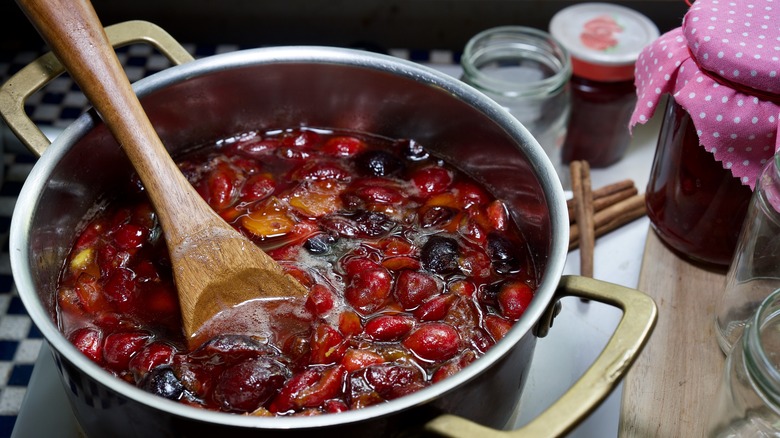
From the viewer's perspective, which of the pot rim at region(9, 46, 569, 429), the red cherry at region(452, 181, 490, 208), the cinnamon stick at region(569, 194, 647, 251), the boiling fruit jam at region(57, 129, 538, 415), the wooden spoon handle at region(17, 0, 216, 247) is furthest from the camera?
the cinnamon stick at region(569, 194, 647, 251)

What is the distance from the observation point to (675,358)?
4.20 ft

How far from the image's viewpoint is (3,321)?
1705 mm

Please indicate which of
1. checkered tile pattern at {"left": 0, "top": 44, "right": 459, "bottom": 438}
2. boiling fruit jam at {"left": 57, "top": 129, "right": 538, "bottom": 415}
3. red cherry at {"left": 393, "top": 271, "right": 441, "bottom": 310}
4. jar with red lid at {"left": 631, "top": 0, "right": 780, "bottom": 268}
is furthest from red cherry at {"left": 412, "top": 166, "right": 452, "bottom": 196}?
checkered tile pattern at {"left": 0, "top": 44, "right": 459, "bottom": 438}

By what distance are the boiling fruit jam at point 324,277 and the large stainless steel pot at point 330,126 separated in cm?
4

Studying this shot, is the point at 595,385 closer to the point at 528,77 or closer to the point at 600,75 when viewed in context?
the point at 600,75

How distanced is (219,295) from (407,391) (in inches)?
12.5

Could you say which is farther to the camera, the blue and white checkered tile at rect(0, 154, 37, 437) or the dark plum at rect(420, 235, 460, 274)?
the blue and white checkered tile at rect(0, 154, 37, 437)

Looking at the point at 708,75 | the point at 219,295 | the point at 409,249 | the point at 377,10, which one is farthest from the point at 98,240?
the point at 377,10

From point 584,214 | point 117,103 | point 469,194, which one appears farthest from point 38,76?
point 584,214

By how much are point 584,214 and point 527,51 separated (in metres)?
0.51

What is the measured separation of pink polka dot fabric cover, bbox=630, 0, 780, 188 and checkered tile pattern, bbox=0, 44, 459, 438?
962 mm

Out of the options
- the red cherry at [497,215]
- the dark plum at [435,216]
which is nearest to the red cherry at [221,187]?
the dark plum at [435,216]

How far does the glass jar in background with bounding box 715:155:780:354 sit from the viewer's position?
112 centimetres

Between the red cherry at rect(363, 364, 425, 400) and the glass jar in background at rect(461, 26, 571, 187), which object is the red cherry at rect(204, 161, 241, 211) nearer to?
the red cherry at rect(363, 364, 425, 400)
